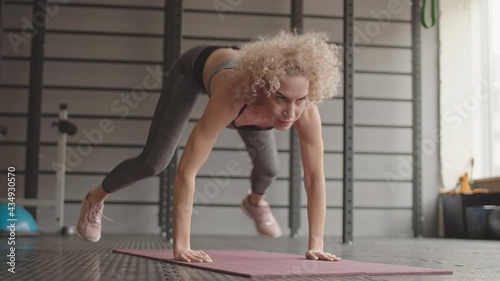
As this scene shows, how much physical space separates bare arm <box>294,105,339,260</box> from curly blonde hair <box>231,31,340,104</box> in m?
0.13

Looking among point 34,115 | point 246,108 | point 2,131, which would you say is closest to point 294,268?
point 246,108

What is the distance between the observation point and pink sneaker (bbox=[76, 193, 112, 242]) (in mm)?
2992

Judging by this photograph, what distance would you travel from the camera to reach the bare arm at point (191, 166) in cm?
217

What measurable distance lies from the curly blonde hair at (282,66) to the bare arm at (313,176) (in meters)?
0.13

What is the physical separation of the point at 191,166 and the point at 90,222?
1.03 metres

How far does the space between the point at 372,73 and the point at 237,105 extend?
4.07 meters

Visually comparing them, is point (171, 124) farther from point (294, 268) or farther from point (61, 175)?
point (61, 175)

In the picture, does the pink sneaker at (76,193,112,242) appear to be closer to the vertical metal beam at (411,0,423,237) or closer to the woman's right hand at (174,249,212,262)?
the woman's right hand at (174,249,212,262)

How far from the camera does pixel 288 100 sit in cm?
211

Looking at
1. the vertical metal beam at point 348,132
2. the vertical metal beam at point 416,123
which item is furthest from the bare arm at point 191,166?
the vertical metal beam at point 416,123

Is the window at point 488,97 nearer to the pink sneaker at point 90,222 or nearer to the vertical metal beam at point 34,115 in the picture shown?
the vertical metal beam at point 34,115

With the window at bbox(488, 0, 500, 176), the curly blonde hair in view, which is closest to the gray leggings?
the curly blonde hair

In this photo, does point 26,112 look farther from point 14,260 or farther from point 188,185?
point 188,185

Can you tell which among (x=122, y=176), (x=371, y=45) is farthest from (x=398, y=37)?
(x=122, y=176)
